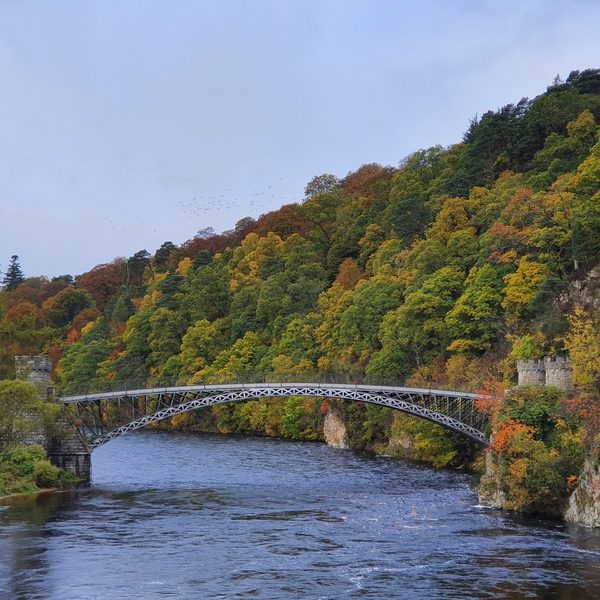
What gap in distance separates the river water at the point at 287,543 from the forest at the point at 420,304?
5.62 metres

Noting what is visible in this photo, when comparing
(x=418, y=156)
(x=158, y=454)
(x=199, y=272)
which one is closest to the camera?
(x=158, y=454)

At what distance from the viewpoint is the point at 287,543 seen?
3878 cm

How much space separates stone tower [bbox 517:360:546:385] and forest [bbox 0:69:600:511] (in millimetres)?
1265

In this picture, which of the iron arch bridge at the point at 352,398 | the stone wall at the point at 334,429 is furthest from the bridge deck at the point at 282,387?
the stone wall at the point at 334,429

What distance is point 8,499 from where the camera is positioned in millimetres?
51156

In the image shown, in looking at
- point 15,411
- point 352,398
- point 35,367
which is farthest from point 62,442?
point 352,398

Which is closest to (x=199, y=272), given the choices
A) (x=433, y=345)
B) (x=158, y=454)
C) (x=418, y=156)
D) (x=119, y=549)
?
(x=418, y=156)

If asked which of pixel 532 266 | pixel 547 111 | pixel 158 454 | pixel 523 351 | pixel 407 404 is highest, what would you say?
pixel 547 111

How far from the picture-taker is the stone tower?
5034 centimetres

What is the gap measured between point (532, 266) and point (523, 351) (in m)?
14.8

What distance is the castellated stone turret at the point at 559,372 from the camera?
157 ft

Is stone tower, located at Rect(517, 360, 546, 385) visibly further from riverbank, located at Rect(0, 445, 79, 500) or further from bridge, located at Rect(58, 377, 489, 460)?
riverbank, located at Rect(0, 445, 79, 500)

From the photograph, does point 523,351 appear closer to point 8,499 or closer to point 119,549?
point 119,549

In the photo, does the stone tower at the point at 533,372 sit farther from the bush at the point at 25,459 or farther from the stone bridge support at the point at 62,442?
the bush at the point at 25,459
